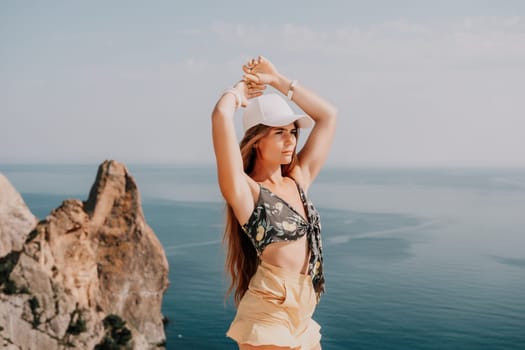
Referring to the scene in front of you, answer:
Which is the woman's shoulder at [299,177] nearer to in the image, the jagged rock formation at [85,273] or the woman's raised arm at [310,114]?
the woman's raised arm at [310,114]

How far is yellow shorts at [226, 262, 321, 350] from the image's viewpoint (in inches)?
104

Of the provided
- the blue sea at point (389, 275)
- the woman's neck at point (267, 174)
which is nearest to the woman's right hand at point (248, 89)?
the woman's neck at point (267, 174)

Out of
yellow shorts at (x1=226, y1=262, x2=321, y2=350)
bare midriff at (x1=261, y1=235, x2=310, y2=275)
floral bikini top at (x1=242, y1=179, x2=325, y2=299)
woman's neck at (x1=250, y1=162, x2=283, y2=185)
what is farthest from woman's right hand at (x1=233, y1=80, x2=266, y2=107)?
yellow shorts at (x1=226, y1=262, x2=321, y2=350)

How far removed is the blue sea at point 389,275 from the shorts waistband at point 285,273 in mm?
31069

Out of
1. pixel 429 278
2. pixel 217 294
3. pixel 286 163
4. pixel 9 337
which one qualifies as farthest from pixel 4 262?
pixel 429 278

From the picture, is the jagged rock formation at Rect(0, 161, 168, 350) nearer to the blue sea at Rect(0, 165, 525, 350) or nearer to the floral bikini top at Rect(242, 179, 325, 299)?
the blue sea at Rect(0, 165, 525, 350)

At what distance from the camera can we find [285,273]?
8.95ft

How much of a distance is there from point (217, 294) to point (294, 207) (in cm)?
4623

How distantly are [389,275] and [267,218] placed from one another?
53.5 meters

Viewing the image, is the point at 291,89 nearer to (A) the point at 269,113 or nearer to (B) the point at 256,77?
(B) the point at 256,77

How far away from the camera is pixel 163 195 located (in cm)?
11038

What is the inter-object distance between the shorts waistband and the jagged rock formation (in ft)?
94.2

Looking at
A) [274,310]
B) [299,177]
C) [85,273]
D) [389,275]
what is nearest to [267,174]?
[299,177]

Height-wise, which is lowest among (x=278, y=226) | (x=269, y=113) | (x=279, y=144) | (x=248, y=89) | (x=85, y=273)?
(x=85, y=273)
